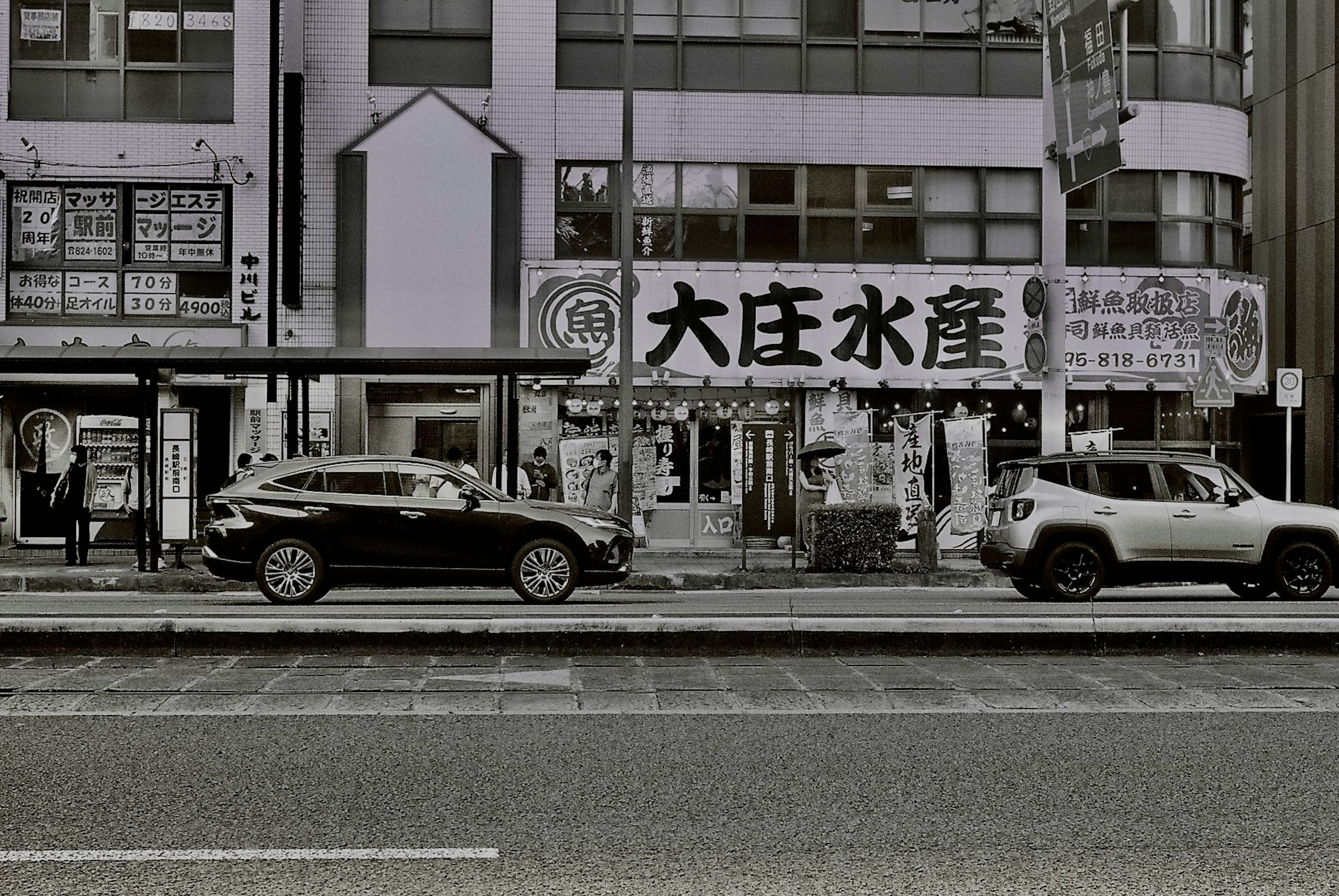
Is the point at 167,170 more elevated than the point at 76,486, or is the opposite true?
the point at 167,170

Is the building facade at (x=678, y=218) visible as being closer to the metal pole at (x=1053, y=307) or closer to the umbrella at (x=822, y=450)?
the umbrella at (x=822, y=450)

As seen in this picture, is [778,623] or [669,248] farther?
[669,248]

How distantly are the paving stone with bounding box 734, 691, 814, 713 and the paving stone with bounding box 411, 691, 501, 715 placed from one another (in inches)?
59.5

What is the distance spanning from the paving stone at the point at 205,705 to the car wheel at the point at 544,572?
6.82 metres

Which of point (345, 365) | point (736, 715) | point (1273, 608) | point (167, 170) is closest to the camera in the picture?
point (736, 715)

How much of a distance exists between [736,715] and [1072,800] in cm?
244

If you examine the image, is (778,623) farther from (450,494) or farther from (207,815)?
(450,494)

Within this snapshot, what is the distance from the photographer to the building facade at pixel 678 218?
24.3 metres

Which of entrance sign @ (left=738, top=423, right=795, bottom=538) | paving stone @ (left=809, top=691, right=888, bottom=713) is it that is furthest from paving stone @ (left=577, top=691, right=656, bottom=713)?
entrance sign @ (left=738, top=423, right=795, bottom=538)

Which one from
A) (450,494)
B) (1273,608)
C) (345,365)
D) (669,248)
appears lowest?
(1273,608)

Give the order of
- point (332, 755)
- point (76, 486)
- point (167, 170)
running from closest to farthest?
1. point (332, 755)
2. point (76, 486)
3. point (167, 170)

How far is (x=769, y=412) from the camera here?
80.7 ft

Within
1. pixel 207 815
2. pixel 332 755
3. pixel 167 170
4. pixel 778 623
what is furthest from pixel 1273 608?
pixel 167 170

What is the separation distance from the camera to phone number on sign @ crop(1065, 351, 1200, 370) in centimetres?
2458
